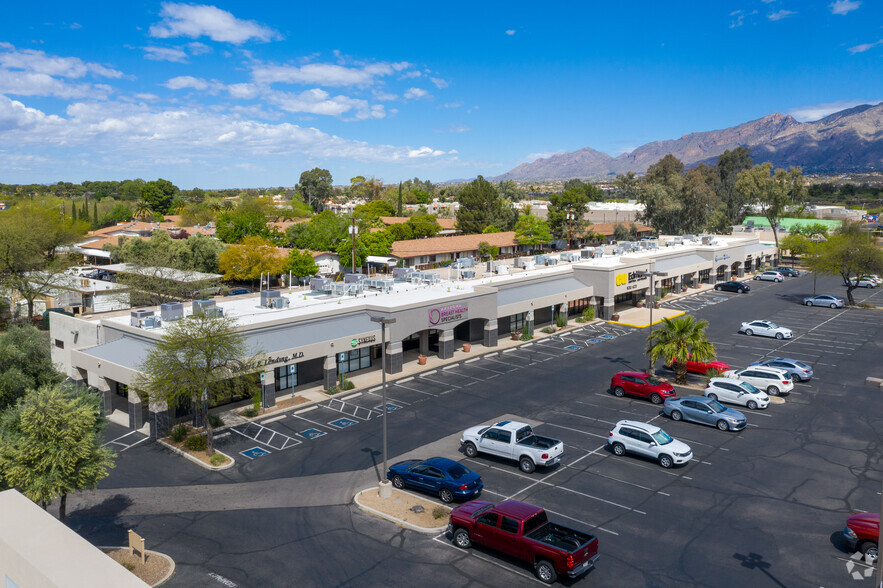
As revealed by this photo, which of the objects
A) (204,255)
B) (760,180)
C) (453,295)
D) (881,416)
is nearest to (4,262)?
(204,255)

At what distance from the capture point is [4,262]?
5947cm

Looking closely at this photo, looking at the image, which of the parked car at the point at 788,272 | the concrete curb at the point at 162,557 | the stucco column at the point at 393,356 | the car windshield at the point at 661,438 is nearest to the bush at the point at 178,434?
the concrete curb at the point at 162,557

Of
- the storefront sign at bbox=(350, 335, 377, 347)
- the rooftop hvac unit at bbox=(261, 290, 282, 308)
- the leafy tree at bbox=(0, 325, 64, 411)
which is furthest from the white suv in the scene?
the leafy tree at bbox=(0, 325, 64, 411)

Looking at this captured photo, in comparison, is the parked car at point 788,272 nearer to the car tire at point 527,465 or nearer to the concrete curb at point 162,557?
the car tire at point 527,465

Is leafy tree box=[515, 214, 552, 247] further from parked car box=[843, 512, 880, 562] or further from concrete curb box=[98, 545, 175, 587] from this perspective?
concrete curb box=[98, 545, 175, 587]

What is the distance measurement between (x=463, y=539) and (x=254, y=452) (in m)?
13.4

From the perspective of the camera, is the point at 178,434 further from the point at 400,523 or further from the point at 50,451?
the point at 400,523

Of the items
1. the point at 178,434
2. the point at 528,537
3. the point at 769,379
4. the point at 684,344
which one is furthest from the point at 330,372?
the point at 769,379

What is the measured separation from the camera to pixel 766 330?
5366 centimetres

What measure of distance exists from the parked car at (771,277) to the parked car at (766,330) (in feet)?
113

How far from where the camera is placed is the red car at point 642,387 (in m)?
36.8

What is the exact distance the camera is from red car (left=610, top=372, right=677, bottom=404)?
36.8 metres

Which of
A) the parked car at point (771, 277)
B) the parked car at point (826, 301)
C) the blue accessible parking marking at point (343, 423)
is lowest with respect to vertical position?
the blue accessible parking marking at point (343, 423)

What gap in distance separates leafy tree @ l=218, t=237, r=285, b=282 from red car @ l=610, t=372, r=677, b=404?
161 ft
